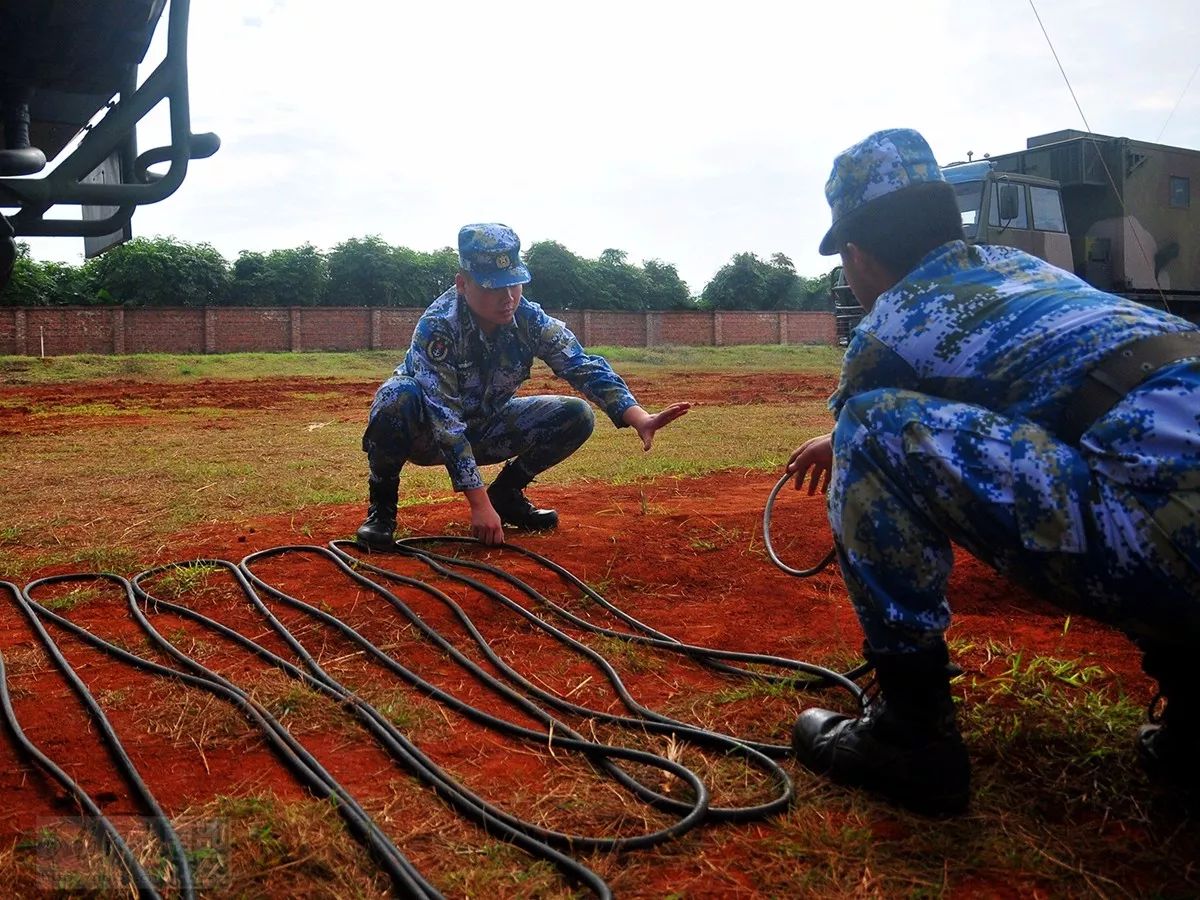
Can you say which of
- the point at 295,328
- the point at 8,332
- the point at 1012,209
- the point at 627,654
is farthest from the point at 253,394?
the point at 627,654

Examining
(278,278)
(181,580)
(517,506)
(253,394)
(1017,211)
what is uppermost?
(278,278)

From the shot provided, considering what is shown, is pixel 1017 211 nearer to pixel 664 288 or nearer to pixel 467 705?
pixel 467 705

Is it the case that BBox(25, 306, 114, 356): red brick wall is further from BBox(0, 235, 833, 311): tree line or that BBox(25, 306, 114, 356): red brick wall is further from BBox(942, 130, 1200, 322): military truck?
BBox(942, 130, 1200, 322): military truck

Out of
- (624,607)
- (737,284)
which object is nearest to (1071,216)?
(624,607)

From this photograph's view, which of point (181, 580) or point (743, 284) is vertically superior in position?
point (743, 284)

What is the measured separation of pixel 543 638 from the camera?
2.96 meters

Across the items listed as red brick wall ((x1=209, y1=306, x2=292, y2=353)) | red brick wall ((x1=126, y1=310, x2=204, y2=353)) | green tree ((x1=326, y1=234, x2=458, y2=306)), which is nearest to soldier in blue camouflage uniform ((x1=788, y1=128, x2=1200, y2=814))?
red brick wall ((x1=126, y1=310, x2=204, y2=353))

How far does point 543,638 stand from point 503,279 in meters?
1.44

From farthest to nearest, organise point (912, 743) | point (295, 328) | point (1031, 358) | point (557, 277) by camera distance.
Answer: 1. point (557, 277)
2. point (295, 328)
3. point (912, 743)
4. point (1031, 358)

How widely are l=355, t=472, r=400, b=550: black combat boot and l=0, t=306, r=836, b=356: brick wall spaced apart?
2294 cm

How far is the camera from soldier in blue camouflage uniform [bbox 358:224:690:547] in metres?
3.75

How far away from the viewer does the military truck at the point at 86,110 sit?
204 centimetres

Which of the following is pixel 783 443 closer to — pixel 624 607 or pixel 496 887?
pixel 624 607

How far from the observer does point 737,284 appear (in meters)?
39.3
